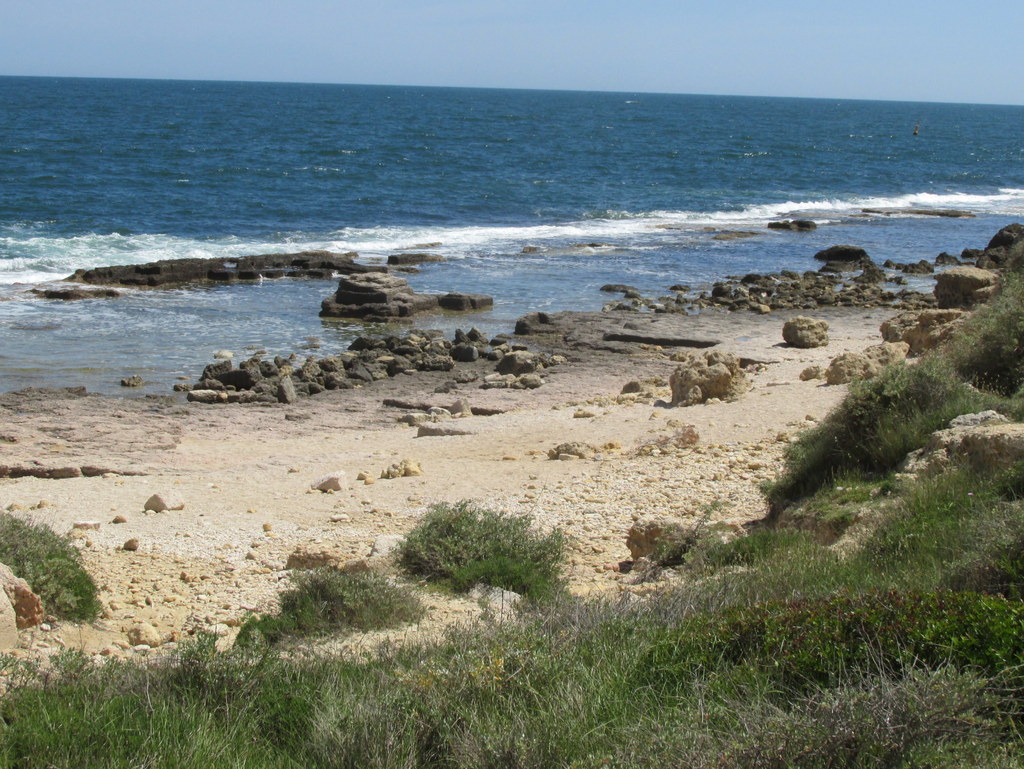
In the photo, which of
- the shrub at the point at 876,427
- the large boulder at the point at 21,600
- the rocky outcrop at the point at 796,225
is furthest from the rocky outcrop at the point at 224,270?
the large boulder at the point at 21,600

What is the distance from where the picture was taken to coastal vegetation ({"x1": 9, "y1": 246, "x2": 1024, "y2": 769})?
3.47 m

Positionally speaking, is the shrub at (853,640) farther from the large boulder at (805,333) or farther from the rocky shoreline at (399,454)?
the large boulder at (805,333)

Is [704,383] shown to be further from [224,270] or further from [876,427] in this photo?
[224,270]

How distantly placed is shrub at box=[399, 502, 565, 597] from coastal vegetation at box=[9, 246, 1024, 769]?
74 cm

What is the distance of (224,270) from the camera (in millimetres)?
26266

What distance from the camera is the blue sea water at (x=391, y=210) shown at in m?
21.3

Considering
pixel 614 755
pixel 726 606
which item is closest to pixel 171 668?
pixel 614 755

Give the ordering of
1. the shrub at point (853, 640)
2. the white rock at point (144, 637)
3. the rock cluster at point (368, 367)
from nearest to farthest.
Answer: the shrub at point (853, 640) → the white rock at point (144, 637) → the rock cluster at point (368, 367)

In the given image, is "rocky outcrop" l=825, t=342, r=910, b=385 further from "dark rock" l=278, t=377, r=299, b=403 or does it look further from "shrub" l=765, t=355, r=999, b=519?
"dark rock" l=278, t=377, r=299, b=403

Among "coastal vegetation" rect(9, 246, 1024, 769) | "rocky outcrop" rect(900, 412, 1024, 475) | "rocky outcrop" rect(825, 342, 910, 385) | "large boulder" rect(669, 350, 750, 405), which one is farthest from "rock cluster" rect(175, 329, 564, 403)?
"coastal vegetation" rect(9, 246, 1024, 769)

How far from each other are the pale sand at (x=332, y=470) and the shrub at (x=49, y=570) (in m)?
0.18

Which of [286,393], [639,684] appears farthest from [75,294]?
[639,684]

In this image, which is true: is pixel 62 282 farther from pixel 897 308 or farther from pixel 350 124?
pixel 350 124

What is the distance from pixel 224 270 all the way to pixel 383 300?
19.2 ft
